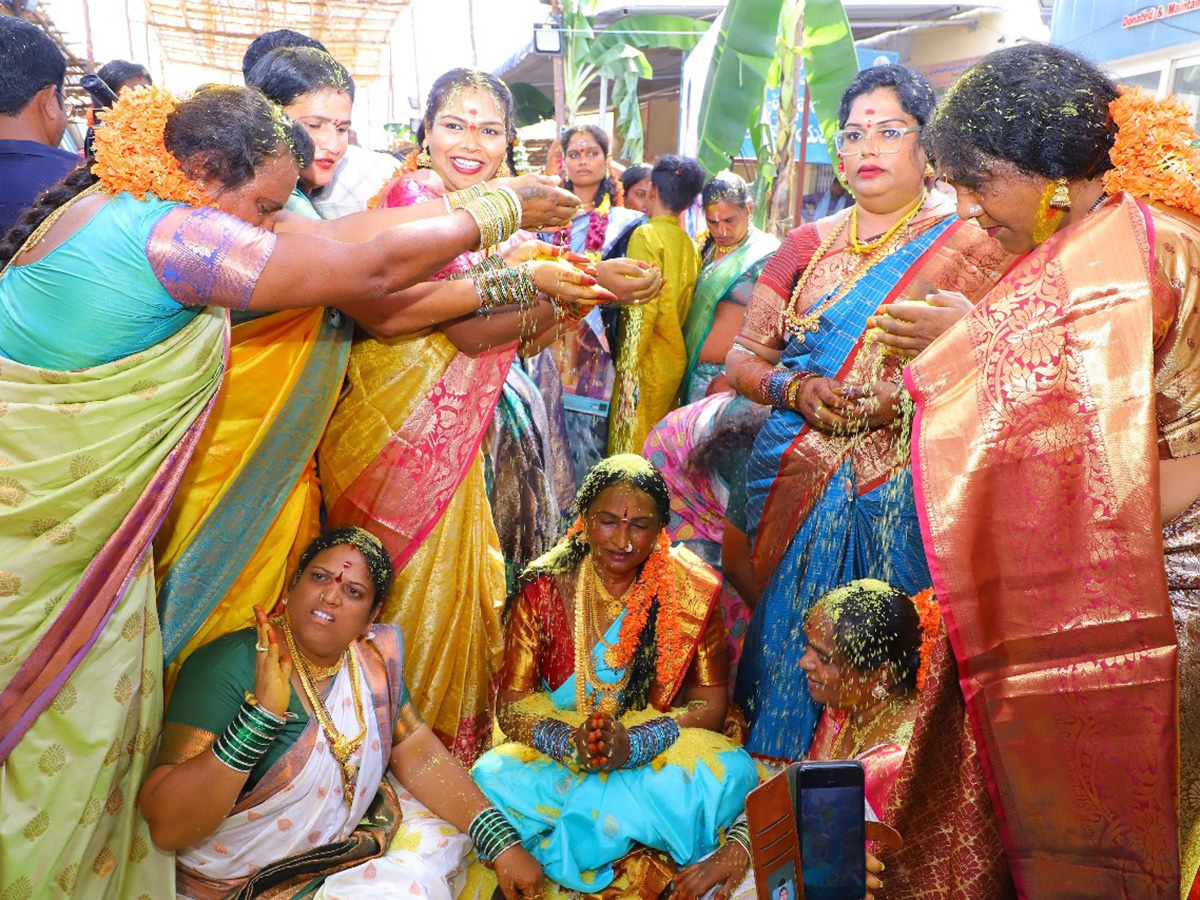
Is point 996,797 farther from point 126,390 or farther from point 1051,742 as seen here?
point 126,390

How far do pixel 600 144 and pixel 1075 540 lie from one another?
17.3 ft

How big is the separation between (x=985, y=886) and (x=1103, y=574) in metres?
0.75

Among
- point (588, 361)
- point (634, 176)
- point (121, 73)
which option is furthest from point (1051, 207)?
point (634, 176)

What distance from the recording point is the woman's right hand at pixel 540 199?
2959 mm

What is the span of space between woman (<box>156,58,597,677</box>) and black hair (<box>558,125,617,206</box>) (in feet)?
12.3

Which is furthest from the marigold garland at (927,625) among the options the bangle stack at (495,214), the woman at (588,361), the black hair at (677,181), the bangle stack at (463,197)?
the black hair at (677,181)

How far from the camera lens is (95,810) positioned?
8.28ft

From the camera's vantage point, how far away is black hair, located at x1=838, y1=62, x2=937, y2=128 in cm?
340

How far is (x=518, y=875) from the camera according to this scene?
3.03 m

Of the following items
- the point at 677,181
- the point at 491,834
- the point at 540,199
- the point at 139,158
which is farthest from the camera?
the point at 677,181

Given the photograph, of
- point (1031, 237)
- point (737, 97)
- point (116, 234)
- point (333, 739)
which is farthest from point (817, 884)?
point (737, 97)

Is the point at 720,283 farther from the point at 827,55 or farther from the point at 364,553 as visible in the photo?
the point at 364,553

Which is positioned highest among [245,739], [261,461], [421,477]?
[261,461]

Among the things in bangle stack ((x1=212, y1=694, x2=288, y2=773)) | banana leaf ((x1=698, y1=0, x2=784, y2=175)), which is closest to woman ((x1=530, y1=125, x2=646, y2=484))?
banana leaf ((x1=698, y1=0, x2=784, y2=175))
